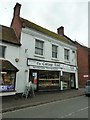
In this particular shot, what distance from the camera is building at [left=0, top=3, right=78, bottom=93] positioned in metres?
17.8

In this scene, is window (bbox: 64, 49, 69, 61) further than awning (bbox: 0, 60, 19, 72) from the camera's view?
Yes

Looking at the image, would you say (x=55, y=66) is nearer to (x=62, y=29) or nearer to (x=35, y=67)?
(x=35, y=67)

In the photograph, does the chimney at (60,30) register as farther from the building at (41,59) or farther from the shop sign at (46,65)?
the shop sign at (46,65)

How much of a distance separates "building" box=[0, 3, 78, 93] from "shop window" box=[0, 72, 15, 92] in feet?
3.38

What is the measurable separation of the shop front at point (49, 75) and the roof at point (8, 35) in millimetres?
2470

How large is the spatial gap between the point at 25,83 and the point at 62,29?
15.8 meters

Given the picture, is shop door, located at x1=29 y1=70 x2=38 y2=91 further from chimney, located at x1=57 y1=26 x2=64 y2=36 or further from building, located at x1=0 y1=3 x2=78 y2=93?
chimney, located at x1=57 y1=26 x2=64 y2=36

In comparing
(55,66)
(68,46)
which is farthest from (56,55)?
(68,46)

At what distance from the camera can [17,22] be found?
19656mm

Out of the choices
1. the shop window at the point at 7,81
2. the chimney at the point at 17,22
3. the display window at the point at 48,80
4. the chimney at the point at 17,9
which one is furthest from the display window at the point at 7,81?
the chimney at the point at 17,9

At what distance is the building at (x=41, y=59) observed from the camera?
1783 centimetres

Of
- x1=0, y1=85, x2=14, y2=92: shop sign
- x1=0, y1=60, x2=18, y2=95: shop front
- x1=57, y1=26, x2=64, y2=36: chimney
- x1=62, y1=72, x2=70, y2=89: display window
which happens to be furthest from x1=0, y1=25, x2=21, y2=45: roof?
x1=57, y1=26, x2=64, y2=36: chimney

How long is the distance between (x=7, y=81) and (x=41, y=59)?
550cm

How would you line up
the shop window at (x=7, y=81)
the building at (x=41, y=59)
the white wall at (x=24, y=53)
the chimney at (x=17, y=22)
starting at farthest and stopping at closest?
the chimney at (x=17, y=22)
the building at (x=41, y=59)
the white wall at (x=24, y=53)
the shop window at (x=7, y=81)
